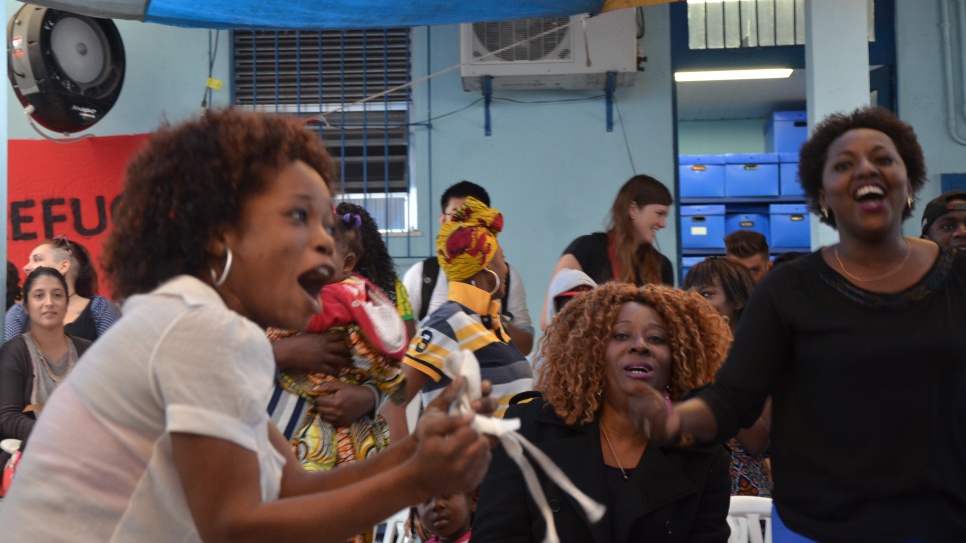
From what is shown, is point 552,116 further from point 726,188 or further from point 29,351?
point 29,351

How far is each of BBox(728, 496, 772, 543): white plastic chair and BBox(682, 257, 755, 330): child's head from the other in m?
0.96

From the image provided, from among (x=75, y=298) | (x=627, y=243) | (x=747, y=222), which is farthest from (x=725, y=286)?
(x=747, y=222)

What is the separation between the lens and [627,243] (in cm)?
488

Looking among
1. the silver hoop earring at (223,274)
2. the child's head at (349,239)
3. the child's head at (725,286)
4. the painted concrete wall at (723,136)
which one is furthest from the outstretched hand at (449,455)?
the painted concrete wall at (723,136)

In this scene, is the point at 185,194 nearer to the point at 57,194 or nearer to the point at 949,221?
the point at 949,221

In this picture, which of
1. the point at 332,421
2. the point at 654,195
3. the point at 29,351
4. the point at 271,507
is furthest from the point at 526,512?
the point at 29,351

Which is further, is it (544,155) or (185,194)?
(544,155)

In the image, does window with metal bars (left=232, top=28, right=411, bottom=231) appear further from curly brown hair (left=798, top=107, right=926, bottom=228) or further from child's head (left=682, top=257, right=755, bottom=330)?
curly brown hair (left=798, top=107, right=926, bottom=228)

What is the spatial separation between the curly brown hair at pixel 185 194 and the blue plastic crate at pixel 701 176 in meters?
7.68

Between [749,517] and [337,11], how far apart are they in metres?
3.34

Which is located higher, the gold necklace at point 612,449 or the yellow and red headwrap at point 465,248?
the yellow and red headwrap at point 465,248

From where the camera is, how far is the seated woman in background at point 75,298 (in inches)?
218

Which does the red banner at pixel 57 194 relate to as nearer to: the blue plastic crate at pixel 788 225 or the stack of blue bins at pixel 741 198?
the stack of blue bins at pixel 741 198

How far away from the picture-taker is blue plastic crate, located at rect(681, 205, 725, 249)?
8.75m
